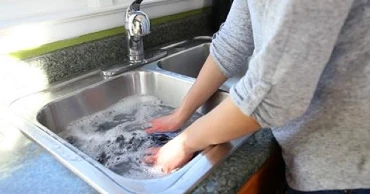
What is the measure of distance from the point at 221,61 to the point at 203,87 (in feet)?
0.29

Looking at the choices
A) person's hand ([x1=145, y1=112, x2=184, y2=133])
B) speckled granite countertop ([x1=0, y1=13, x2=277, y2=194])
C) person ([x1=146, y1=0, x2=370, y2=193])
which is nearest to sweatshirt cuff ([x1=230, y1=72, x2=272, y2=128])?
person ([x1=146, y1=0, x2=370, y2=193])

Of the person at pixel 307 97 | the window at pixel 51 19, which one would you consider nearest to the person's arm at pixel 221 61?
the person at pixel 307 97

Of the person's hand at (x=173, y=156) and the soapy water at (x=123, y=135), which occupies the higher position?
the person's hand at (x=173, y=156)

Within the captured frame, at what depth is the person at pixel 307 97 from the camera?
37cm

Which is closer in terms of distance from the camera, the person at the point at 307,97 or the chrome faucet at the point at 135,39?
the person at the point at 307,97

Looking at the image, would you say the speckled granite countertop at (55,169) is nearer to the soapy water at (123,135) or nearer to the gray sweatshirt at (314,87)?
the gray sweatshirt at (314,87)

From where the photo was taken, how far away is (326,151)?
1.64ft

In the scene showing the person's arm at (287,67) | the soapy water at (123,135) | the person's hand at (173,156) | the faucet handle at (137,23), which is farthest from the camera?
the faucet handle at (137,23)

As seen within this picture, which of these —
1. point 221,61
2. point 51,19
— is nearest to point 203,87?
point 221,61

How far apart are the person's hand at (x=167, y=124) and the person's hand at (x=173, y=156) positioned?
0.17 meters

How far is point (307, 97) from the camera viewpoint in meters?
0.41

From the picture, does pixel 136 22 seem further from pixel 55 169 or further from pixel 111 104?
pixel 55 169

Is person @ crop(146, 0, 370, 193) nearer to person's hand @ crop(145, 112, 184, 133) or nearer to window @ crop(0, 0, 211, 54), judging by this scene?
person's hand @ crop(145, 112, 184, 133)

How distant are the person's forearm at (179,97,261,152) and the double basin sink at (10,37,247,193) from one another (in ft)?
0.10
